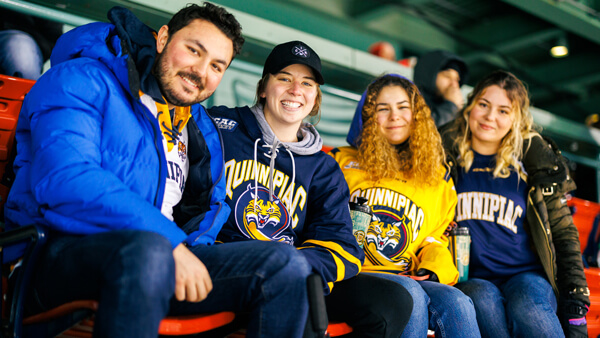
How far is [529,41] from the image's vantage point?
6.06m

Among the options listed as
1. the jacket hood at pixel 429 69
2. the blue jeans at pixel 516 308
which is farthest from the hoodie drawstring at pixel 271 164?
the jacket hood at pixel 429 69

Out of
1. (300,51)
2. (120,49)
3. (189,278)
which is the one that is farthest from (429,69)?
(189,278)

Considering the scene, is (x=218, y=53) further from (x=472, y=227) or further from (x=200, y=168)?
(x=472, y=227)

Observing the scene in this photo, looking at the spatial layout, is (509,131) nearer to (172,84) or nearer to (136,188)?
(172,84)

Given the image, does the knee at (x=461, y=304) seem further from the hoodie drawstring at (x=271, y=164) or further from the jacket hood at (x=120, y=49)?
the jacket hood at (x=120, y=49)

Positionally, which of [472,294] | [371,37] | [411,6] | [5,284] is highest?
[411,6]

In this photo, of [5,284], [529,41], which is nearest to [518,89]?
[5,284]

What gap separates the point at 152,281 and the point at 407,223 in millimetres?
1343

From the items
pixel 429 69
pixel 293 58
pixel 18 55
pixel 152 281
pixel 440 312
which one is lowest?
pixel 440 312

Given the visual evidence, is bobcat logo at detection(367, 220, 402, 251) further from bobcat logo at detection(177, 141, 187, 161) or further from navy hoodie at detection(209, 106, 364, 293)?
bobcat logo at detection(177, 141, 187, 161)

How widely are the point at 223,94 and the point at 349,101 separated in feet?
3.29

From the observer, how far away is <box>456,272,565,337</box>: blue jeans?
1.99 m

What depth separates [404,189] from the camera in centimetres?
222

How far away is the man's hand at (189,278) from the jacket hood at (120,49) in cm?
51
